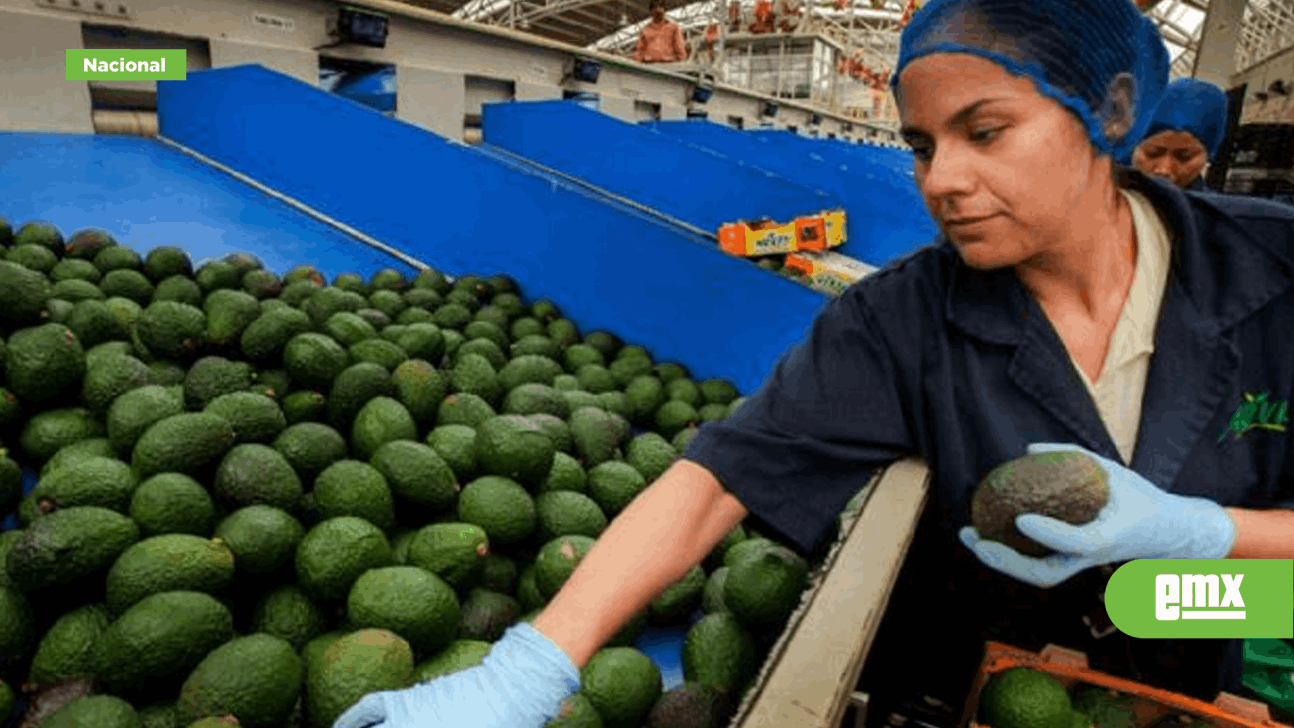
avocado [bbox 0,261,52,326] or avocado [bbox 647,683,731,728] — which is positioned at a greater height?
avocado [bbox 0,261,52,326]

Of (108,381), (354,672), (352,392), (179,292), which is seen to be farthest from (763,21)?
(354,672)

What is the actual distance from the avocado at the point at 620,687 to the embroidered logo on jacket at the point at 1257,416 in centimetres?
107

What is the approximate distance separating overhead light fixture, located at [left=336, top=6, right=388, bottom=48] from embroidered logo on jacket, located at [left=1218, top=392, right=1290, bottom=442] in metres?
4.43

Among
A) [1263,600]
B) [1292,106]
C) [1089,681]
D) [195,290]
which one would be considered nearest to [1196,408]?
[1263,600]

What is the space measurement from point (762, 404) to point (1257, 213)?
945 mm

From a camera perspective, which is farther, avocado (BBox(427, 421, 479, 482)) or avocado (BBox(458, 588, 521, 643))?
avocado (BBox(427, 421, 479, 482))

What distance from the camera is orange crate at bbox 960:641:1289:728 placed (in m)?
1.13

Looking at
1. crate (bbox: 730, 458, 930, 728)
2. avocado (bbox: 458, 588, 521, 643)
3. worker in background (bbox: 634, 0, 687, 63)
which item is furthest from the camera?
worker in background (bbox: 634, 0, 687, 63)

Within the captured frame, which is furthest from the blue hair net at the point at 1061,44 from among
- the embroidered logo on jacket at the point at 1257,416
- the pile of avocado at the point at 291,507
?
the pile of avocado at the point at 291,507

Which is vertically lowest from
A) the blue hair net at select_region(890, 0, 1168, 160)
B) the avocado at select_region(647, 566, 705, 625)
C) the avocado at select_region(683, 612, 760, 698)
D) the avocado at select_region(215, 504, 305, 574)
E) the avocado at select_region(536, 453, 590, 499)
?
the avocado at select_region(647, 566, 705, 625)

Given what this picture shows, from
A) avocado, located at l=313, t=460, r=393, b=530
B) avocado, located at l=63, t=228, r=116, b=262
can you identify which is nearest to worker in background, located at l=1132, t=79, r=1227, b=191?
avocado, located at l=313, t=460, r=393, b=530

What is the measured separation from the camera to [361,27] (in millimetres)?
4387

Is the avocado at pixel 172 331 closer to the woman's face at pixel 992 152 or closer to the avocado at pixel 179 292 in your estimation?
the avocado at pixel 179 292

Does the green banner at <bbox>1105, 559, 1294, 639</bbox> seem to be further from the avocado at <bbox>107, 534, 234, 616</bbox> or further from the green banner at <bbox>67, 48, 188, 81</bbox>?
the green banner at <bbox>67, 48, 188, 81</bbox>
